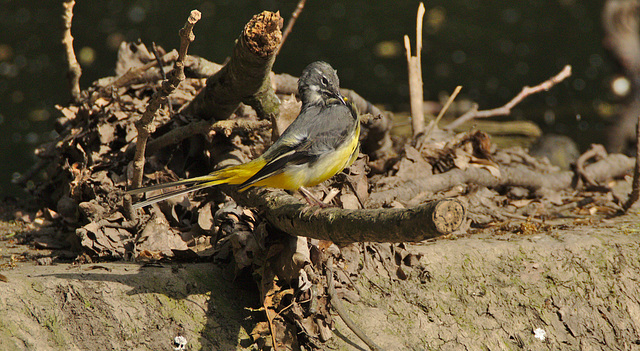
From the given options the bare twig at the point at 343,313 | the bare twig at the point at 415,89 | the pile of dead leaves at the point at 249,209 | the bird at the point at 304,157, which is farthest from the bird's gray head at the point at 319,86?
the bare twig at the point at 415,89

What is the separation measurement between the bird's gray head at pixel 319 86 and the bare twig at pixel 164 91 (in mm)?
913

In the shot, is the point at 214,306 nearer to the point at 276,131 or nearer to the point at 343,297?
the point at 343,297

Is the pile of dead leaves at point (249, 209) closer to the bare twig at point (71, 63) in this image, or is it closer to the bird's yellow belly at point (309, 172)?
the bare twig at point (71, 63)

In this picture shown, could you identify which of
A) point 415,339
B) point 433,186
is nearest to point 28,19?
point 433,186

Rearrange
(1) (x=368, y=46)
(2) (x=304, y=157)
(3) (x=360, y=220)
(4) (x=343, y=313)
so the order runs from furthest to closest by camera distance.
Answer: (1) (x=368, y=46) < (2) (x=304, y=157) < (4) (x=343, y=313) < (3) (x=360, y=220)

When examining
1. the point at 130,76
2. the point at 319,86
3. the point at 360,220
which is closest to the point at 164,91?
the point at 319,86

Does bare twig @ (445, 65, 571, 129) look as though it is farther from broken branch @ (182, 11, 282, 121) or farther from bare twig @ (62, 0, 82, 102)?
bare twig @ (62, 0, 82, 102)

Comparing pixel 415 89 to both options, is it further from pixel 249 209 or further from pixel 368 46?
pixel 368 46

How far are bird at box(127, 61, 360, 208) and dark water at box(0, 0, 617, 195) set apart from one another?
8.27 metres

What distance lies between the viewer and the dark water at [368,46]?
37.7ft

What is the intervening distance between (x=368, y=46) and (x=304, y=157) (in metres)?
10.6

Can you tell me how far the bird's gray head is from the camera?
11.8 ft

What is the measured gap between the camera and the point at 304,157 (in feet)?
10.2

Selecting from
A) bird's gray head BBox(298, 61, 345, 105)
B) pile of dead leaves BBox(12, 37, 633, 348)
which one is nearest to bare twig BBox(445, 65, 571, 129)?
pile of dead leaves BBox(12, 37, 633, 348)
